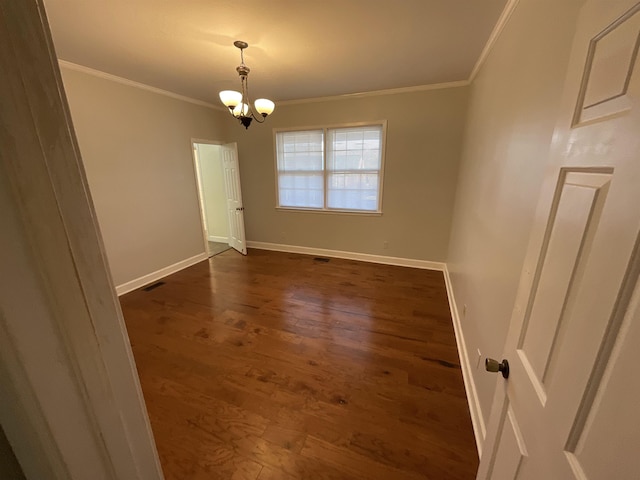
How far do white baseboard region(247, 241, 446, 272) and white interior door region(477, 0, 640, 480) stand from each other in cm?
339

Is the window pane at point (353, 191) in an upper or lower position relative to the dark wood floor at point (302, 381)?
upper

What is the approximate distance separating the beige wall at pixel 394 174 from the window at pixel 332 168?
0.14m

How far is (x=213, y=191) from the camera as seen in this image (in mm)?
5387

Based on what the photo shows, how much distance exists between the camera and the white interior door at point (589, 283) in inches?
17.0

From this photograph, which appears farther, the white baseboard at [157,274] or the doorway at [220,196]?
the doorway at [220,196]

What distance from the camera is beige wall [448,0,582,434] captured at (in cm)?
104

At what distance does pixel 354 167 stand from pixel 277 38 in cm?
218

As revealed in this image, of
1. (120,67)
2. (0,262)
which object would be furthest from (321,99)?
(0,262)

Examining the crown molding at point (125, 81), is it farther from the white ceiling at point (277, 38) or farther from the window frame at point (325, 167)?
the window frame at point (325, 167)

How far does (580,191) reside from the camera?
1.90 feet

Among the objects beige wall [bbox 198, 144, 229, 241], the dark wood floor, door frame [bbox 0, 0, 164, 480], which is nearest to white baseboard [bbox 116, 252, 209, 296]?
the dark wood floor

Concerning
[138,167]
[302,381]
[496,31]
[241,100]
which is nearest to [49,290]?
[302,381]

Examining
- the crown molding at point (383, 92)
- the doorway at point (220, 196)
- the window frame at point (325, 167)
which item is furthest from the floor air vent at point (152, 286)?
the crown molding at point (383, 92)

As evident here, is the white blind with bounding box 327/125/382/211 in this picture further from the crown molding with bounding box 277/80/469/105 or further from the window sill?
the crown molding with bounding box 277/80/469/105
